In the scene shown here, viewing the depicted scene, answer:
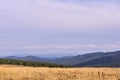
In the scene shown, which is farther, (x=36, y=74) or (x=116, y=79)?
(x=36, y=74)

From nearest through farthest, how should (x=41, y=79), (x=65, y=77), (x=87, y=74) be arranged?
1. (x=41, y=79)
2. (x=65, y=77)
3. (x=87, y=74)

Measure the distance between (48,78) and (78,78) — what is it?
2.32 meters

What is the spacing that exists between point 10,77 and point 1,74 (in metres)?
1.45

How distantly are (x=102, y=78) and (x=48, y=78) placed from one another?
4.20 metres

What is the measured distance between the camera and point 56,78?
27.2 metres

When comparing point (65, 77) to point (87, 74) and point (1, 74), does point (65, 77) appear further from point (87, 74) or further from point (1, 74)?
point (1, 74)

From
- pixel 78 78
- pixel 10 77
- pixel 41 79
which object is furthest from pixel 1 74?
pixel 78 78

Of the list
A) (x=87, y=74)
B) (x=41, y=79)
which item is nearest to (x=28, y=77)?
(x=41, y=79)

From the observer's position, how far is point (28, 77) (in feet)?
89.2

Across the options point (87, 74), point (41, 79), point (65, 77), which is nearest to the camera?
point (41, 79)

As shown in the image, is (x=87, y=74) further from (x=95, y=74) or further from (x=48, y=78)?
(x=48, y=78)

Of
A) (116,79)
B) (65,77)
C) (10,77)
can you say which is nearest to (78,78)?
(65,77)

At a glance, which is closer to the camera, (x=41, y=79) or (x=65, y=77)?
(x=41, y=79)

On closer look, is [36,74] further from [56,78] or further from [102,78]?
[102,78]
